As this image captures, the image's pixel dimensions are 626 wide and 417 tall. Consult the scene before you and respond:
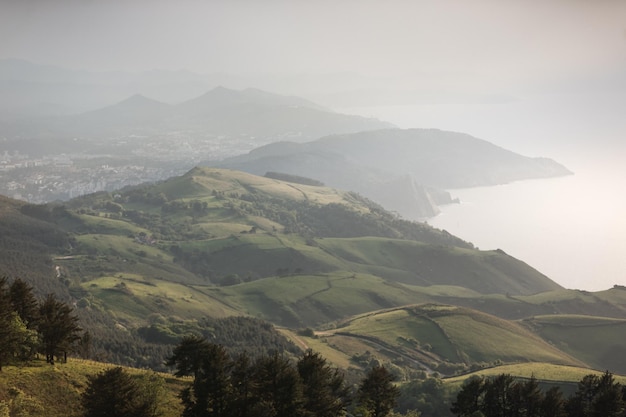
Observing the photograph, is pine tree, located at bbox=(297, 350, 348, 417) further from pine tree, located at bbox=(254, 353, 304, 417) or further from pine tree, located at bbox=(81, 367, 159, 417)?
pine tree, located at bbox=(81, 367, 159, 417)

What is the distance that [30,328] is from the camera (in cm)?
5359

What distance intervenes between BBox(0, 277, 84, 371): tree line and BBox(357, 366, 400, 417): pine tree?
3048 cm

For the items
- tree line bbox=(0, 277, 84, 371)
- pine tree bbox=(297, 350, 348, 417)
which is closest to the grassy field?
tree line bbox=(0, 277, 84, 371)

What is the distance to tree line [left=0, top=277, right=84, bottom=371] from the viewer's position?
147 ft

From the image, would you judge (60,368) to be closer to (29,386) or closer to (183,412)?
(29,386)

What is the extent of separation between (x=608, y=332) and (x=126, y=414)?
15717 cm

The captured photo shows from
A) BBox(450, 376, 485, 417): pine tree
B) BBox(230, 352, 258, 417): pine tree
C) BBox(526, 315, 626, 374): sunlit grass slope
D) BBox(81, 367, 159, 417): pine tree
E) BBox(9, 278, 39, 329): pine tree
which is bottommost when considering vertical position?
BBox(526, 315, 626, 374): sunlit grass slope

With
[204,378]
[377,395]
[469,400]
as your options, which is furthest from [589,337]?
[204,378]

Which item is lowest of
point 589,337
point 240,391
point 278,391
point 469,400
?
point 589,337

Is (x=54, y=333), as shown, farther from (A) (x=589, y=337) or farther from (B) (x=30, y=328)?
(A) (x=589, y=337)

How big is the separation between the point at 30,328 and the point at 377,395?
36.4 m

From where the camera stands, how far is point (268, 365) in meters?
46.5

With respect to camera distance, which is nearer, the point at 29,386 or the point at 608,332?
the point at 29,386

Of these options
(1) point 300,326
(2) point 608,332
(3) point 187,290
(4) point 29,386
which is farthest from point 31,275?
(2) point 608,332
